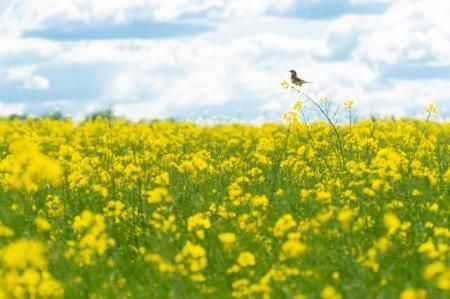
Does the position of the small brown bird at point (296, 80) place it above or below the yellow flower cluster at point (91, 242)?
above

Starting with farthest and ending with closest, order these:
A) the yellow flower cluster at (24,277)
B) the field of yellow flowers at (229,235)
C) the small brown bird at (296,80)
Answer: the small brown bird at (296,80)
the field of yellow flowers at (229,235)
the yellow flower cluster at (24,277)

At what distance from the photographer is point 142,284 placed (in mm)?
6590

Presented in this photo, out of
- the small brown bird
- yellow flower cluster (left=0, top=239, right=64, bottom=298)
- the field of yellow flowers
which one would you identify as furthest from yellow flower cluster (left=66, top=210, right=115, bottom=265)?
the small brown bird

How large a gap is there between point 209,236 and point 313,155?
4.17 metres

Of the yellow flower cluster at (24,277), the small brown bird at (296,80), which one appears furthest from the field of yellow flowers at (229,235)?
the small brown bird at (296,80)

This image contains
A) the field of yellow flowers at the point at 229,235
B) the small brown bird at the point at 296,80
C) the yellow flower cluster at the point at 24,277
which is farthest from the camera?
the small brown bird at the point at 296,80

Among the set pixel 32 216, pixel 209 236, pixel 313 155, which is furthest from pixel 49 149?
pixel 209 236

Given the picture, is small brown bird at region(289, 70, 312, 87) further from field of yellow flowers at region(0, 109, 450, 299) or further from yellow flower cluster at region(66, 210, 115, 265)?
yellow flower cluster at region(66, 210, 115, 265)

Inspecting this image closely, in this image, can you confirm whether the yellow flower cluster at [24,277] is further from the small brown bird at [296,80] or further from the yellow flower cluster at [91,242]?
the small brown bird at [296,80]

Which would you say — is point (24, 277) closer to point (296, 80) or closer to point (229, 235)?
point (229, 235)

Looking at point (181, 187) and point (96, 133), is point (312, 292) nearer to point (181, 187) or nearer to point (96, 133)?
point (181, 187)

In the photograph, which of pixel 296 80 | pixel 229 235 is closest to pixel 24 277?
pixel 229 235

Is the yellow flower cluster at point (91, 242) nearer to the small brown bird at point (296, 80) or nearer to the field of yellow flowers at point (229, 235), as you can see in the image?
the field of yellow flowers at point (229, 235)

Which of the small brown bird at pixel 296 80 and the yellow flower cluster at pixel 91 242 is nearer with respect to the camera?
the yellow flower cluster at pixel 91 242
